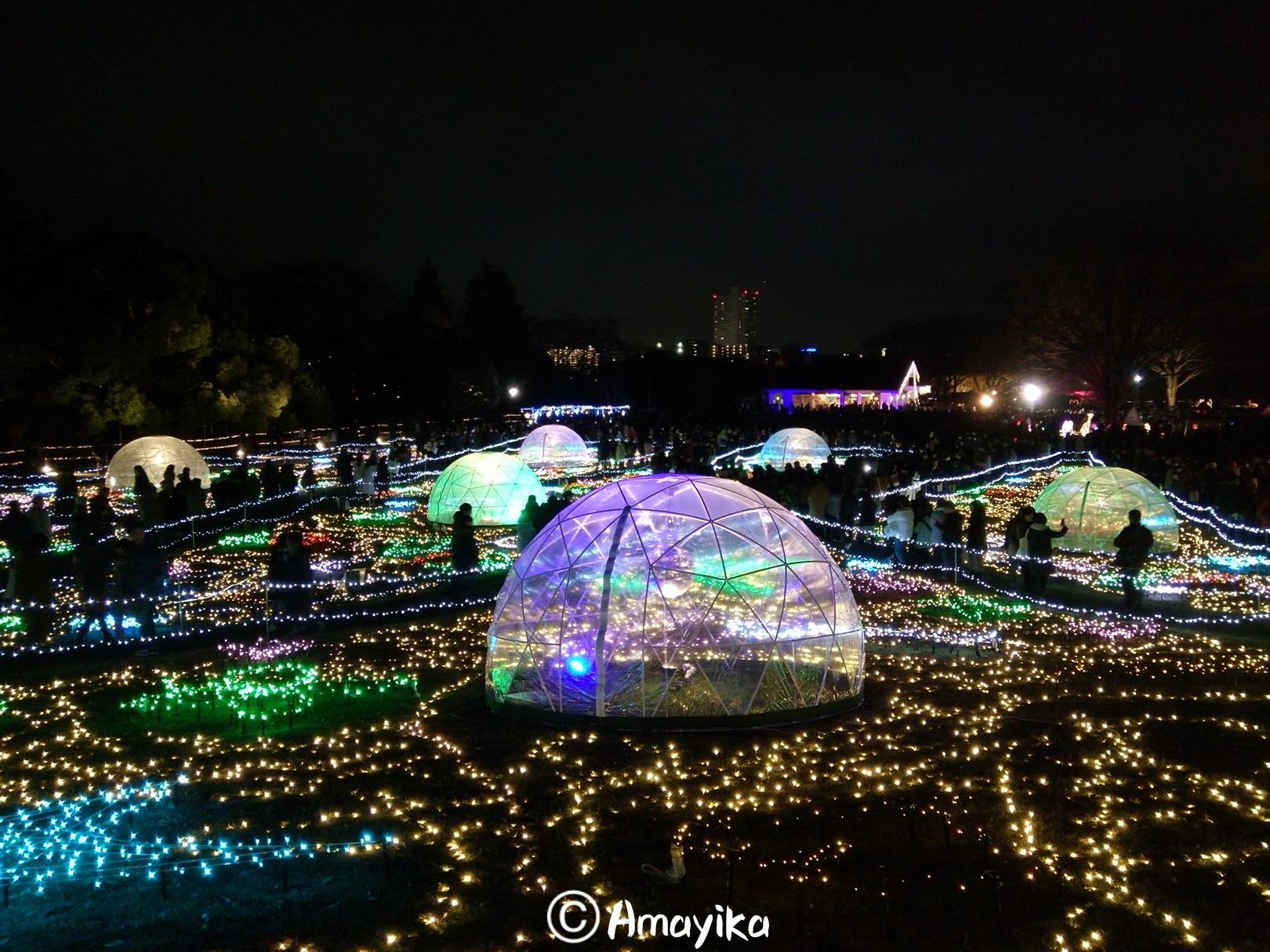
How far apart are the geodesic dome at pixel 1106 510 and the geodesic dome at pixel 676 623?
38.5ft

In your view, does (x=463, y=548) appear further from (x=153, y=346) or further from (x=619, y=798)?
(x=153, y=346)

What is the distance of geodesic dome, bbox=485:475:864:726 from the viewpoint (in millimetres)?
9281

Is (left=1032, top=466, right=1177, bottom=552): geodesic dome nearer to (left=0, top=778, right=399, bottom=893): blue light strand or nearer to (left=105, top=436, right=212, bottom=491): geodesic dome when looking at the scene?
(left=0, top=778, right=399, bottom=893): blue light strand

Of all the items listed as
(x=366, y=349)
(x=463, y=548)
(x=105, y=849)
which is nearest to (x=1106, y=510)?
(x=463, y=548)

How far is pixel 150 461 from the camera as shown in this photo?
27.2m

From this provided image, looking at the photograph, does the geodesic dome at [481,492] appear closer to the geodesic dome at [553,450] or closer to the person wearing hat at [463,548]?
the person wearing hat at [463,548]

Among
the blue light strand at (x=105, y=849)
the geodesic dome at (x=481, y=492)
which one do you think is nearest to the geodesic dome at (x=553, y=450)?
the geodesic dome at (x=481, y=492)

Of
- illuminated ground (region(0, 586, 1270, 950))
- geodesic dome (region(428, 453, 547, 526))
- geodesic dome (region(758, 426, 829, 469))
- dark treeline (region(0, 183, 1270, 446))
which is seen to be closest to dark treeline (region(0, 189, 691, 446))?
dark treeline (region(0, 183, 1270, 446))

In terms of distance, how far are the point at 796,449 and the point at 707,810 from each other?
96.3 feet

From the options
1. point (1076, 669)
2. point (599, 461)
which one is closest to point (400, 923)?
point (1076, 669)

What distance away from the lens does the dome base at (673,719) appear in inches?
364

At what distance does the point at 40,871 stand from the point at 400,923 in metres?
2.59

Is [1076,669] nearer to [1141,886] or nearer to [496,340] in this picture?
[1141,886]

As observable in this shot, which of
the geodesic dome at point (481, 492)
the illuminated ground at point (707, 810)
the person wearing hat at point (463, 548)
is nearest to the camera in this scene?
the illuminated ground at point (707, 810)
